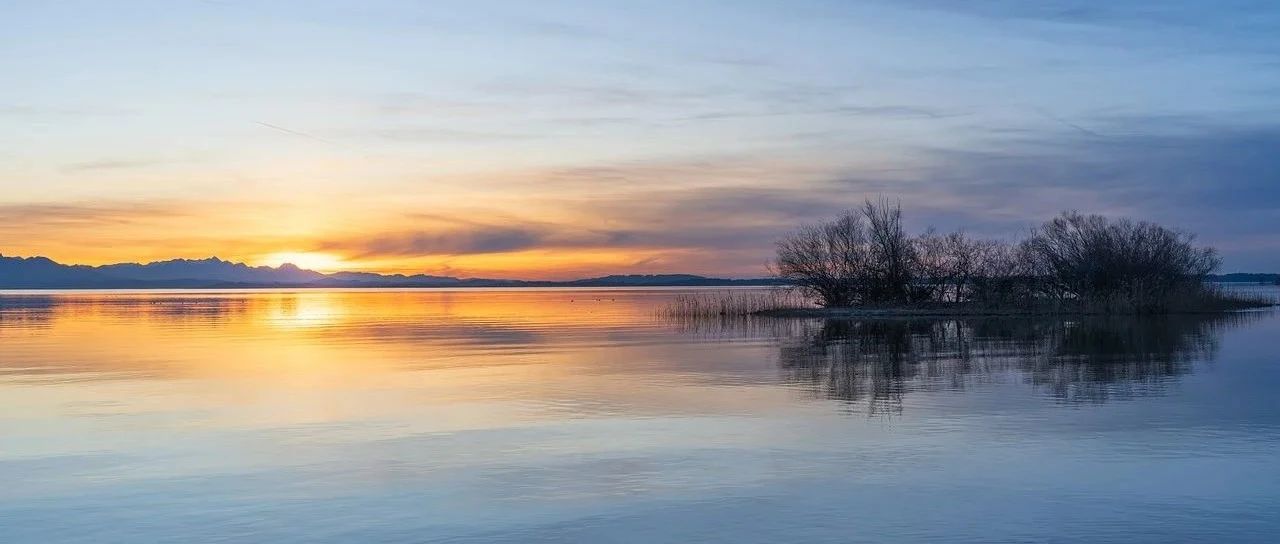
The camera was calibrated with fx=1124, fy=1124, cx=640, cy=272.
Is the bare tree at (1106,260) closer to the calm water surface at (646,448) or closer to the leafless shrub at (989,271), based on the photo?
the leafless shrub at (989,271)

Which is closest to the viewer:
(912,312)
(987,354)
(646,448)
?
(646,448)

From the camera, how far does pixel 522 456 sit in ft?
41.5

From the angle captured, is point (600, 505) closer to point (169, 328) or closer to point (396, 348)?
point (396, 348)

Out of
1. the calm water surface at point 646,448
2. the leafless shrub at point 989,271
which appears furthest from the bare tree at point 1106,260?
the calm water surface at point 646,448

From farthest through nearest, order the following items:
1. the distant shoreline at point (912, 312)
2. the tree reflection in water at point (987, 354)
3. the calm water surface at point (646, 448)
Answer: the distant shoreline at point (912, 312) < the tree reflection in water at point (987, 354) < the calm water surface at point (646, 448)

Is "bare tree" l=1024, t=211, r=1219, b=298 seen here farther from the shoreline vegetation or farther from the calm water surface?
the calm water surface

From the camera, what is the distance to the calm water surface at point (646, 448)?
371 inches

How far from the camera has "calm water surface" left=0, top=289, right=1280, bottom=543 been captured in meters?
9.42

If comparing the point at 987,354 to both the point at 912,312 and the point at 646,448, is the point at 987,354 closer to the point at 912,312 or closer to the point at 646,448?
the point at 646,448

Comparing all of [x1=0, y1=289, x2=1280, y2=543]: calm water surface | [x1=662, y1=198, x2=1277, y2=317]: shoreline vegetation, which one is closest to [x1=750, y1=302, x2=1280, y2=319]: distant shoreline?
[x1=662, y1=198, x2=1277, y2=317]: shoreline vegetation

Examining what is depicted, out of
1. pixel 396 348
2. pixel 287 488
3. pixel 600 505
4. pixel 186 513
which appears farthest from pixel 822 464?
pixel 396 348

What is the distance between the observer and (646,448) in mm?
13047

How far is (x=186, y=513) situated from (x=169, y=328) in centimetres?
3663

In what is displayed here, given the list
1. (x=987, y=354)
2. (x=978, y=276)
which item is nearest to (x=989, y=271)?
(x=978, y=276)
